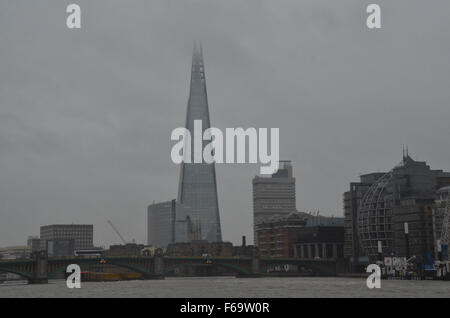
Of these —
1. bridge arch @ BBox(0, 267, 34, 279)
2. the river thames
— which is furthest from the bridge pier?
the river thames

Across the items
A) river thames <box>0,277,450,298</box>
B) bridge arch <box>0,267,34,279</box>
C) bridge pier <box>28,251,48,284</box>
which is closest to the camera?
river thames <box>0,277,450,298</box>

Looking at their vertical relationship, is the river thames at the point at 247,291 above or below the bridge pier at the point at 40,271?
below

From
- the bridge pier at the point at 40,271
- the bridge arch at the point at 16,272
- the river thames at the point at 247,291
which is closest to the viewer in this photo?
the river thames at the point at 247,291

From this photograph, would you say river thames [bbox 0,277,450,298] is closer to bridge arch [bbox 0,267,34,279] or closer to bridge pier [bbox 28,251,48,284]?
bridge arch [bbox 0,267,34,279]

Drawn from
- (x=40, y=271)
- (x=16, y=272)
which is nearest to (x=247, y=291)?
(x=16, y=272)

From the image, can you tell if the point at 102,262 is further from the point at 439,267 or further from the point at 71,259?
the point at 439,267

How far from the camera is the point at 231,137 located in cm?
6141

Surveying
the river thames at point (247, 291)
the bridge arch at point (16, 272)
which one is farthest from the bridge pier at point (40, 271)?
the river thames at point (247, 291)

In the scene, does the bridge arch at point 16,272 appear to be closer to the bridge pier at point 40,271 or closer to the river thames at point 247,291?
the bridge pier at point 40,271
